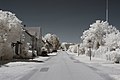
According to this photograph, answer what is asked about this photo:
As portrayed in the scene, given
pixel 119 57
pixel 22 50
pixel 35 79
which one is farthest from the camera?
pixel 22 50

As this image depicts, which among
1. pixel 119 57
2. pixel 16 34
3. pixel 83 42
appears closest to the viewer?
pixel 119 57

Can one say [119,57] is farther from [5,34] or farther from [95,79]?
[95,79]

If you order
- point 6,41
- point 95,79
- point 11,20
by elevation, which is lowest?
point 95,79

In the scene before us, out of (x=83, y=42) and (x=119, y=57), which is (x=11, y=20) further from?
(x=83, y=42)

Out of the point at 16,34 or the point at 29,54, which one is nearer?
the point at 16,34

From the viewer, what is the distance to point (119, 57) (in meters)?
40.5

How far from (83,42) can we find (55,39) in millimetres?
98567

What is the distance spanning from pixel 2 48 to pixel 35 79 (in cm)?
2460

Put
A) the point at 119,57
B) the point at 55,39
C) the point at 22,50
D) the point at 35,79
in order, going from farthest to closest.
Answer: the point at 55,39 → the point at 22,50 → the point at 119,57 → the point at 35,79

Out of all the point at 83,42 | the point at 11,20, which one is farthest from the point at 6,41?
the point at 83,42

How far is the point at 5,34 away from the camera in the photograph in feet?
135

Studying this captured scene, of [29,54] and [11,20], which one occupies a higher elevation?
[11,20]

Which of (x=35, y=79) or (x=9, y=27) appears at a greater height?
(x=9, y=27)

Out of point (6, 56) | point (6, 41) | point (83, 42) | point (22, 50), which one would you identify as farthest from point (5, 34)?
point (83, 42)
